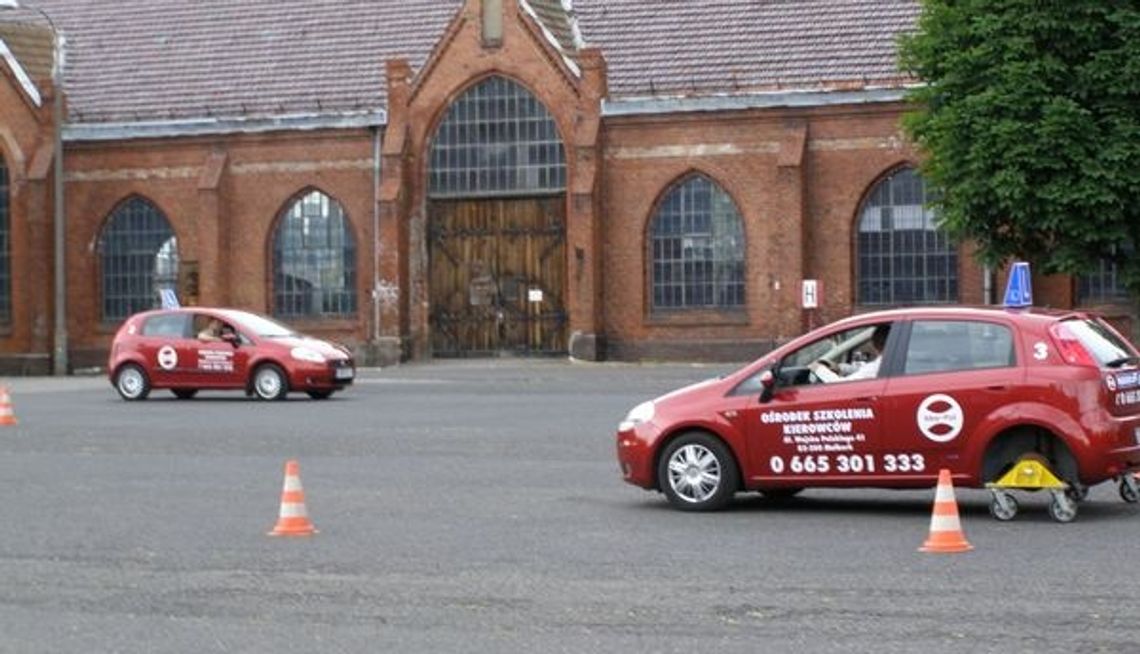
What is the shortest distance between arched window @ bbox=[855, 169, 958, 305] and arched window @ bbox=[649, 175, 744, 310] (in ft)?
9.63

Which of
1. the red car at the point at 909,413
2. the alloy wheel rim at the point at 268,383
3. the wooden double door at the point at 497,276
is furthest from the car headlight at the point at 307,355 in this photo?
the red car at the point at 909,413

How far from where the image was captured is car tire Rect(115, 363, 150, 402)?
36875mm

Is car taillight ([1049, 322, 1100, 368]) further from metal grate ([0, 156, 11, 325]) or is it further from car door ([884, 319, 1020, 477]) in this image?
metal grate ([0, 156, 11, 325])

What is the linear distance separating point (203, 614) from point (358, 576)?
1.69 metres

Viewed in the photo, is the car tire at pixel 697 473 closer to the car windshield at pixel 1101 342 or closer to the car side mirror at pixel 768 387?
the car side mirror at pixel 768 387

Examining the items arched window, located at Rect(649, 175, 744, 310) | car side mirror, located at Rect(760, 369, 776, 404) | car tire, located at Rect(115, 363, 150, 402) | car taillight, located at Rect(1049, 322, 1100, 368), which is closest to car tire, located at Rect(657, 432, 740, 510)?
car side mirror, located at Rect(760, 369, 776, 404)

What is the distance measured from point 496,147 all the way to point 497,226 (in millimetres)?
1923

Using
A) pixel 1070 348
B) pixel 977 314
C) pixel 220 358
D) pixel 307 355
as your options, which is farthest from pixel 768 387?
pixel 220 358

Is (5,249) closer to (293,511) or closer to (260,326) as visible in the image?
(260,326)

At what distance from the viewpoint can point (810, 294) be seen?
48438 millimetres

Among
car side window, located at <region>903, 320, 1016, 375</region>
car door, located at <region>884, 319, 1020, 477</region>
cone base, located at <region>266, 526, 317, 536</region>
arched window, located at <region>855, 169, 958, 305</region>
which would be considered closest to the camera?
cone base, located at <region>266, 526, 317, 536</region>

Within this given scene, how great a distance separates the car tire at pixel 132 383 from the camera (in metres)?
36.9

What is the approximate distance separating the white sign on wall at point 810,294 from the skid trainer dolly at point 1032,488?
32.0 m

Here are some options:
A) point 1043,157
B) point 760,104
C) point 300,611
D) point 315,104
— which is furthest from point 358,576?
point 315,104
